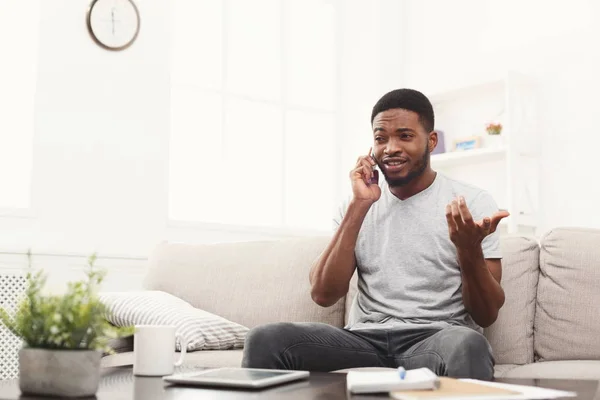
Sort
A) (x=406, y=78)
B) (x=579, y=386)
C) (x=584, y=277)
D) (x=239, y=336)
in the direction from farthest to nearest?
1. (x=406, y=78)
2. (x=239, y=336)
3. (x=584, y=277)
4. (x=579, y=386)

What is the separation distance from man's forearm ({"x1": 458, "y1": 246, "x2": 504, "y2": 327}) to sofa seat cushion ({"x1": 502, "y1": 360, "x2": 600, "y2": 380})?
0.56ft

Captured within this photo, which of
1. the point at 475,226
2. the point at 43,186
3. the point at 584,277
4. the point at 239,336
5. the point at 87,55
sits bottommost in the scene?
the point at 239,336

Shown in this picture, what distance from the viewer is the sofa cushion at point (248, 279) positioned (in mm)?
2512

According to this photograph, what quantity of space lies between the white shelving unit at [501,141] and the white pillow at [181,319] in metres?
2.17

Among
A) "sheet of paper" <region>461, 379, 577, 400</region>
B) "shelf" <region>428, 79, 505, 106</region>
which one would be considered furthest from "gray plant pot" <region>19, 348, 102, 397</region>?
"shelf" <region>428, 79, 505, 106</region>

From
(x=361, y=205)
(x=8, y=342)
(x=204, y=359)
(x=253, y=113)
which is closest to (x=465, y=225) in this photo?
(x=361, y=205)

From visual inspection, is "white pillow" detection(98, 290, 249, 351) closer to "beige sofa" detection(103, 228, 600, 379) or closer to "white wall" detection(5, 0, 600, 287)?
"beige sofa" detection(103, 228, 600, 379)

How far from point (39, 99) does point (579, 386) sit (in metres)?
3.12

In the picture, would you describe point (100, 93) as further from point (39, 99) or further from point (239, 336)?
point (239, 336)

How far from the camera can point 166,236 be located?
419 cm

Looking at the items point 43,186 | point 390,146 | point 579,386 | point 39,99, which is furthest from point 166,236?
point 579,386

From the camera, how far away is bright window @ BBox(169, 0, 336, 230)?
4.46 metres

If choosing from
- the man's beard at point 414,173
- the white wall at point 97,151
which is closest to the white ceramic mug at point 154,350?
the man's beard at point 414,173

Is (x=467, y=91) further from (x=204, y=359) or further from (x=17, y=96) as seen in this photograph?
(x=204, y=359)
